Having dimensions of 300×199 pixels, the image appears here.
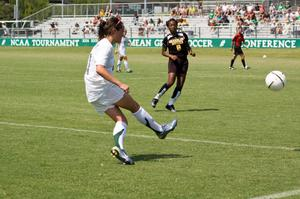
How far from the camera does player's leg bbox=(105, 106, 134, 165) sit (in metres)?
9.34

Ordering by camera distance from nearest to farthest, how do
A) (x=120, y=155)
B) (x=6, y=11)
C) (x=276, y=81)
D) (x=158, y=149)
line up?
(x=120, y=155) → (x=158, y=149) → (x=276, y=81) → (x=6, y=11)

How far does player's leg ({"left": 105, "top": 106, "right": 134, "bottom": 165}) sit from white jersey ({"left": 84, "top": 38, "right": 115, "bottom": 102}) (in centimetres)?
34

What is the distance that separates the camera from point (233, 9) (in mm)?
62594

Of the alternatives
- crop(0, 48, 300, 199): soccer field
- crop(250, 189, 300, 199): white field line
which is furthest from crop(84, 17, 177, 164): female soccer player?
crop(250, 189, 300, 199): white field line

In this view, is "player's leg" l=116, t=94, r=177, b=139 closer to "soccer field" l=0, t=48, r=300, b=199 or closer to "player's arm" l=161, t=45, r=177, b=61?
"soccer field" l=0, t=48, r=300, b=199

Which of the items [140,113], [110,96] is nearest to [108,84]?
[110,96]

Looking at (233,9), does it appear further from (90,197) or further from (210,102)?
(90,197)

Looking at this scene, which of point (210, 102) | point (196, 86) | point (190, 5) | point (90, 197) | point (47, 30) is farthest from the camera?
point (47, 30)

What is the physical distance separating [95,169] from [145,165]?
0.74 meters

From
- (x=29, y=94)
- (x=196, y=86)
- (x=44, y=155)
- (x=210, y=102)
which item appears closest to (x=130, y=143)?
(x=44, y=155)

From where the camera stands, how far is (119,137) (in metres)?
9.45

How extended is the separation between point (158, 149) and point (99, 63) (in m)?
2.21

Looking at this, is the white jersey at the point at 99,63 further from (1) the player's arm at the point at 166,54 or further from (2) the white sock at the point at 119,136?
(1) the player's arm at the point at 166,54

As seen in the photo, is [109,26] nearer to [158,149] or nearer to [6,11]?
[158,149]
